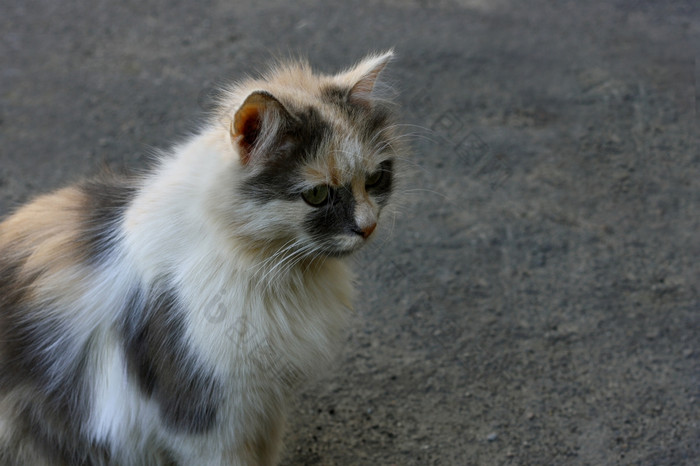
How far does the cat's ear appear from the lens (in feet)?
6.05

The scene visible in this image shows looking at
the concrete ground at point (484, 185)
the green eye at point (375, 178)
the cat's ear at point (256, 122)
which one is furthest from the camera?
the concrete ground at point (484, 185)

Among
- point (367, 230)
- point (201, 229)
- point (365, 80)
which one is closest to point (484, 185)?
point (365, 80)

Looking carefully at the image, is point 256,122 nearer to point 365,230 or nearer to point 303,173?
point 303,173

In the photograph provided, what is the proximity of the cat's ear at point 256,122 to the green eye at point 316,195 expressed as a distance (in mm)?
182

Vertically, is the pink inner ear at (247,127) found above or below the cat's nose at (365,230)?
above

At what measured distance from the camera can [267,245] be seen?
6.78 feet

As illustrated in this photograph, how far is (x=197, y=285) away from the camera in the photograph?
2.03 m

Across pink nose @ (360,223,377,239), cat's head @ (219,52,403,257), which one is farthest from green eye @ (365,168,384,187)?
pink nose @ (360,223,377,239)

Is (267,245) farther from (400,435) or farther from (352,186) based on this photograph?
(400,435)

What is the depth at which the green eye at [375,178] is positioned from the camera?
2098 mm

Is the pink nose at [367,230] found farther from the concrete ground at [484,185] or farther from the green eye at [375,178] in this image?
the concrete ground at [484,185]

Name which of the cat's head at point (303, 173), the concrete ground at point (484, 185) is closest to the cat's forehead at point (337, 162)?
the cat's head at point (303, 173)

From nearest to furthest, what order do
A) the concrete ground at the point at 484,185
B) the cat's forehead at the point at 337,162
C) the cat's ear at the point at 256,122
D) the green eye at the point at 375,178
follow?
the cat's ear at the point at 256,122, the cat's forehead at the point at 337,162, the green eye at the point at 375,178, the concrete ground at the point at 484,185

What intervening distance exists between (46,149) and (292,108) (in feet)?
9.79
